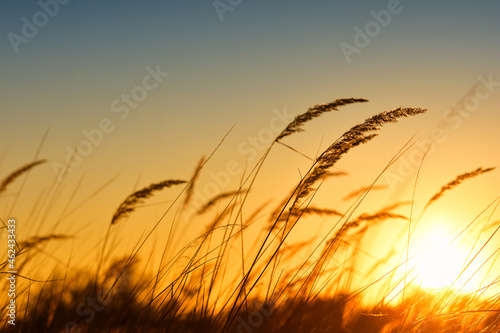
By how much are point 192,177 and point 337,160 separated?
109cm

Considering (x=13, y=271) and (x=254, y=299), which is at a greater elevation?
(x=13, y=271)

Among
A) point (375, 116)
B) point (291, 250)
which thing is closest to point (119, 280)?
point (291, 250)

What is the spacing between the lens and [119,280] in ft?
8.89

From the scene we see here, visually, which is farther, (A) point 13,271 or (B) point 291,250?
(B) point 291,250

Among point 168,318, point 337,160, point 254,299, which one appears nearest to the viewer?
point 337,160

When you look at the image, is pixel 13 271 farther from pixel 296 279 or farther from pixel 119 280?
pixel 296 279

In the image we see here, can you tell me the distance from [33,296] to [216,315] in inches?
49.0

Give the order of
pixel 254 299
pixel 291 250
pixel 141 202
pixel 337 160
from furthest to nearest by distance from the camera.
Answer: pixel 291 250 < pixel 141 202 < pixel 254 299 < pixel 337 160

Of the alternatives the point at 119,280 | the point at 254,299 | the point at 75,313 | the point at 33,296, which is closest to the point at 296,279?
the point at 254,299

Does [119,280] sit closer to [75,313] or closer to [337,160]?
[75,313]

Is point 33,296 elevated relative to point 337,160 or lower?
lower

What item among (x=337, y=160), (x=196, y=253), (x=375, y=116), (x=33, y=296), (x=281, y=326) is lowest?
(x=281, y=326)

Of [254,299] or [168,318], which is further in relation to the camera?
[254,299]

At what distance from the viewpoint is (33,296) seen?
2971 mm
